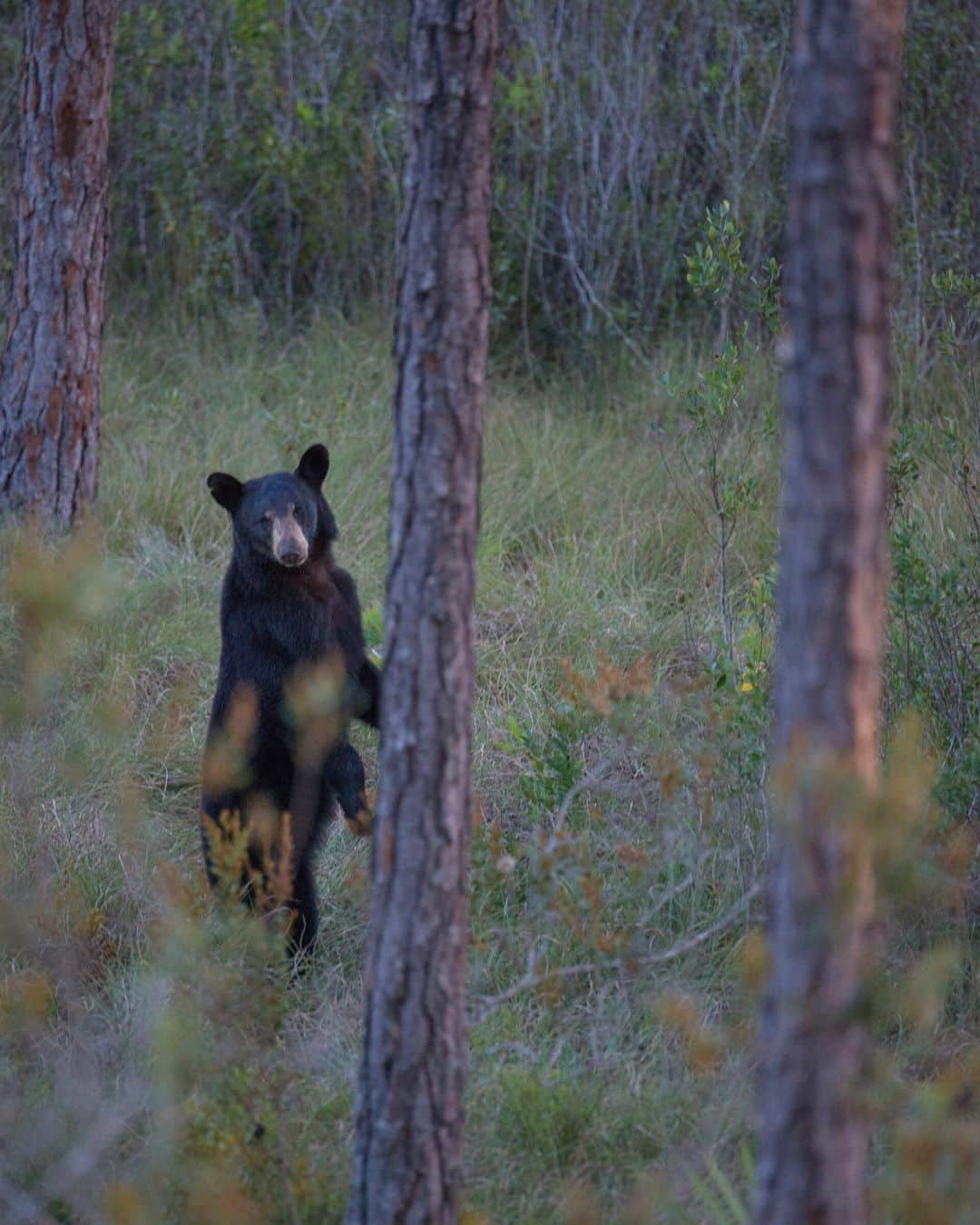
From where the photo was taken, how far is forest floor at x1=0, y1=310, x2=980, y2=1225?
3170mm

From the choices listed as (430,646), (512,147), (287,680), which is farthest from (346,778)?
(512,147)

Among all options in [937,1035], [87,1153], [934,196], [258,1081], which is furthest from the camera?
[934,196]

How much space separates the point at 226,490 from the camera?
5.12m

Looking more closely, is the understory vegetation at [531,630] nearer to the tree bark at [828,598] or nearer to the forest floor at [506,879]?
the forest floor at [506,879]

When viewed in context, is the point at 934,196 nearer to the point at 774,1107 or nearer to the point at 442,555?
the point at 442,555

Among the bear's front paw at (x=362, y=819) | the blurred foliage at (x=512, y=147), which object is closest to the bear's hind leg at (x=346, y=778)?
the bear's front paw at (x=362, y=819)

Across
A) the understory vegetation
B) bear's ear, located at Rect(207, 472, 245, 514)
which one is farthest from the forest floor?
bear's ear, located at Rect(207, 472, 245, 514)

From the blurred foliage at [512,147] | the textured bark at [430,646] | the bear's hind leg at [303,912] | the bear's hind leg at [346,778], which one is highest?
the blurred foliage at [512,147]

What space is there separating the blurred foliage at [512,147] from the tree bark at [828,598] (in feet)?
22.8

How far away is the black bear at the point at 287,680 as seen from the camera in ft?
15.6

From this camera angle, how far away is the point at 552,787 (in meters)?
4.79

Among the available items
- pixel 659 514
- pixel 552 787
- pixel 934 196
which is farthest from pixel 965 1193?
pixel 934 196

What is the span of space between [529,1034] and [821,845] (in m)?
2.17

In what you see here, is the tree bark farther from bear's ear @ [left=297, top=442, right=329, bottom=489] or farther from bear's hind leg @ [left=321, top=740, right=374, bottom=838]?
bear's ear @ [left=297, top=442, right=329, bottom=489]
